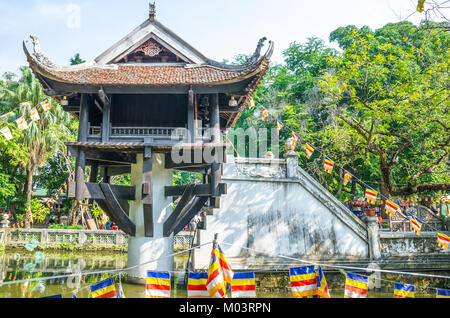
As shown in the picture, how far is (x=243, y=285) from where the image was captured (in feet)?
18.9

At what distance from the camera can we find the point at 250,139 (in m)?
22.0

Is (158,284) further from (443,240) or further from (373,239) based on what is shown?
(443,240)

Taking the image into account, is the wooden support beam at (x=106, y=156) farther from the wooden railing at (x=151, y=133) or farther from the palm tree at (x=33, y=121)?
the palm tree at (x=33, y=121)

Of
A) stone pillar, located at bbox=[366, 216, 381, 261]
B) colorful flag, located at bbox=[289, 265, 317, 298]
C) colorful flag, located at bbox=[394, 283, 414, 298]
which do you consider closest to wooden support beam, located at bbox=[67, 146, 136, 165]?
colorful flag, located at bbox=[289, 265, 317, 298]

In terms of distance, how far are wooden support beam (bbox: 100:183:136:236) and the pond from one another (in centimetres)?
154

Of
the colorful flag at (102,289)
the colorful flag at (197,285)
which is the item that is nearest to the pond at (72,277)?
the colorful flag at (102,289)

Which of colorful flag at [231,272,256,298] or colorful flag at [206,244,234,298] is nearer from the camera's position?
colorful flag at [231,272,256,298]

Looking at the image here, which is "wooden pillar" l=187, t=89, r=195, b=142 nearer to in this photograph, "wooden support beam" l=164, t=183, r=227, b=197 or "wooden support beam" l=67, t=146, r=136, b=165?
"wooden support beam" l=164, t=183, r=227, b=197

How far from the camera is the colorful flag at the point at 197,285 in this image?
595cm

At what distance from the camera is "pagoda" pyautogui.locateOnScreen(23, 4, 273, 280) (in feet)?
28.3

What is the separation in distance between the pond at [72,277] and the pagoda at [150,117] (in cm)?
142

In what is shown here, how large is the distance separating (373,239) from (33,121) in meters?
18.7

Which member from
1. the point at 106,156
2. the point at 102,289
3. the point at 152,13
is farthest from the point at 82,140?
the point at 102,289
